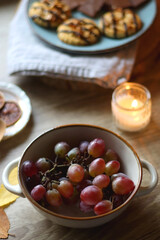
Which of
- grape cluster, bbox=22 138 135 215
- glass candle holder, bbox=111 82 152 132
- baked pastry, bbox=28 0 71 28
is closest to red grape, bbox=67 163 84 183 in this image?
grape cluster, bbox=22 138 135 215

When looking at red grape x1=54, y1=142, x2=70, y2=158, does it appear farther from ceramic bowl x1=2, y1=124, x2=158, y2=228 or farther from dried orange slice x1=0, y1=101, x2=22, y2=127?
dried orange slice x1=0, y1=101, x2=22, y2=127

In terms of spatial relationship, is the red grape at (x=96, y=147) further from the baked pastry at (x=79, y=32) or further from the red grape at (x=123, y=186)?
the baked pastry at (x=79, y=32)

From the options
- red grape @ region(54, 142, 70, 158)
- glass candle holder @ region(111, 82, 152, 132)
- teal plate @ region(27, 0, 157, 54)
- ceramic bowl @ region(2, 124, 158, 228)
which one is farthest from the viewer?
teal plate @ region(27, 0, 157, 54)

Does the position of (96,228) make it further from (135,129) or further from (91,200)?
(135,129)

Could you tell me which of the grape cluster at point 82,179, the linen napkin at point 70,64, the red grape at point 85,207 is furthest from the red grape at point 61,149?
the linen napkin at point 70,64

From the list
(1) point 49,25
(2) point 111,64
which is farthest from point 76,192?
(1) point 49,25

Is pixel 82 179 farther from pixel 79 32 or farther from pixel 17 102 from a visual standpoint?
pixel 79 32
